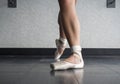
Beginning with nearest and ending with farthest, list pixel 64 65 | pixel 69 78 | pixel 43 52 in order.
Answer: pixel 69 78, pixel 64 65, pixel 43 52

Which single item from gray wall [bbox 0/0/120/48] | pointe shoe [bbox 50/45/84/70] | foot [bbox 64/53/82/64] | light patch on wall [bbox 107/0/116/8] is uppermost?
light patch on wall [bbox 107/0/116/8]

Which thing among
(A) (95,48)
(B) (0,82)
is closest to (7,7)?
(A) (95,48)

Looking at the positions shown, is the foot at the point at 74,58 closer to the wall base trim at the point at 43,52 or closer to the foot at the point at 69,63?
the foot at the point at 69,63

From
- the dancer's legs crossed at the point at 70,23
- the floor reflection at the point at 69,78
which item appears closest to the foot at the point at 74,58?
the dancer's legs crossed at the point at 70,23

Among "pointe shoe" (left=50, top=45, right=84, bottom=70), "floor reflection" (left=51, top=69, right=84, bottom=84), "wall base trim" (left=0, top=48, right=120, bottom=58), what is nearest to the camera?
"floor reflection" (left=51, top=69, right=84, bottom=84)

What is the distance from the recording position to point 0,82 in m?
1.19

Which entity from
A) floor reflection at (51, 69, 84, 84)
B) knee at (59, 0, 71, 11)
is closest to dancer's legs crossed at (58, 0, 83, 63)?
knee at (59, 0, 71, 11)

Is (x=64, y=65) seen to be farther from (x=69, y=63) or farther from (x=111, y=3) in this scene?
(x=111, y=3)

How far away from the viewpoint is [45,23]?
3.28 metres

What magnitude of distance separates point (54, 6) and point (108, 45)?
2.79 ft

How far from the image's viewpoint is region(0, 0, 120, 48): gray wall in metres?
3.27

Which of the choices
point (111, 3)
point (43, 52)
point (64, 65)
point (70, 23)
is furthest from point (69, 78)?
point (111, 3)

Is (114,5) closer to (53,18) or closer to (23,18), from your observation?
(53,18)

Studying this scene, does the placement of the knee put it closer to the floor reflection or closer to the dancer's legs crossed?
the dancer's legs crossed
